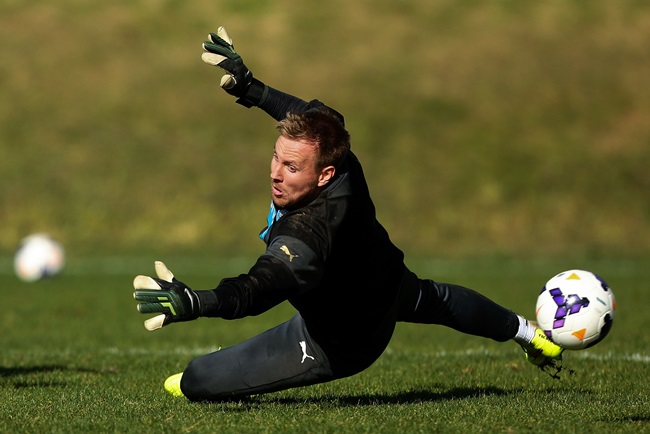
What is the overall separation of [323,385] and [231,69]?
3.20 metres

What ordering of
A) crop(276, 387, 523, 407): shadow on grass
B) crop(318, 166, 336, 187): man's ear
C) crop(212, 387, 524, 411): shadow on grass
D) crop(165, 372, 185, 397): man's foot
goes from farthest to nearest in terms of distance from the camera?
crop(165, 372, 185, 397): man's foot, crop(276, 387, 523, 407): shadow on grass, crop(212, 387, 524, 411): shadow on grass, crop(318, 166, 336, 187): man's ear

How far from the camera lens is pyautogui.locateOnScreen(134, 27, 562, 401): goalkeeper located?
21.3 feet

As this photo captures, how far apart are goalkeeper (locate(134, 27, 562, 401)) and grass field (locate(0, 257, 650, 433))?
1.04ft

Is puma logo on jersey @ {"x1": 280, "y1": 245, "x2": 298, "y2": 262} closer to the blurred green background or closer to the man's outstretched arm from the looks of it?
the man's outstretched arm

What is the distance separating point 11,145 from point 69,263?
12.2m

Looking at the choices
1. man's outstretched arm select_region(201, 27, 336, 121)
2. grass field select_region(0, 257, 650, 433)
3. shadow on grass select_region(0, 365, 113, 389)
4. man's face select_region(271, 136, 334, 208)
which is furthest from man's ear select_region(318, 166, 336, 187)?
shadow on grass select_region(0, 365, 113, 389)

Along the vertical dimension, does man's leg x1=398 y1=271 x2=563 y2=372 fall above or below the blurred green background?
below

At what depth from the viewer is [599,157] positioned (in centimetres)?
3950

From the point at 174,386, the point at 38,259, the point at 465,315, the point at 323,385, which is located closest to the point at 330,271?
the point at 465,315

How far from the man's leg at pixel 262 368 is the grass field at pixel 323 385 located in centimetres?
14

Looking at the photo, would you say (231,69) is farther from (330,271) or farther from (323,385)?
(323,385)

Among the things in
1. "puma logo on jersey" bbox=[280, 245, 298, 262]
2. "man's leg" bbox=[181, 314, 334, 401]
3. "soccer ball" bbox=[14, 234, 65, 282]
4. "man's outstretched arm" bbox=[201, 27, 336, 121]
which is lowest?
"man's leg" bbox=[181, 314, 334, 401]

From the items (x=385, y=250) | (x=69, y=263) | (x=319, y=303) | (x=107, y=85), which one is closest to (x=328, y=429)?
(x=319, y=303)

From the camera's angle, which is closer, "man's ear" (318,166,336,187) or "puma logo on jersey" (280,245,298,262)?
"puma logo on jersey" (280,245,298,262)
